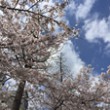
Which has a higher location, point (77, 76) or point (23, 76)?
point (77, 76)

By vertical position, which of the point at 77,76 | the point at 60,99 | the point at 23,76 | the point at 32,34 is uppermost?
the point at 77,76

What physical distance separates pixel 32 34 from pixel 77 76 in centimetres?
1146

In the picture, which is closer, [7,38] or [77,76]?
[7,38]

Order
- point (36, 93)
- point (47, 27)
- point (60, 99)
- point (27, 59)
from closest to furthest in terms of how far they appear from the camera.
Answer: point (47, 27) < point (27, 59) < point (60, 99) < point (36, 93)

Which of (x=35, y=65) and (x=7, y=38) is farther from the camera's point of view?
(x=35, y=65)

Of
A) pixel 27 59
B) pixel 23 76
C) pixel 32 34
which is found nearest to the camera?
pixel 23 76

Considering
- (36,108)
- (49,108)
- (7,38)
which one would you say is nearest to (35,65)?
(49,108)

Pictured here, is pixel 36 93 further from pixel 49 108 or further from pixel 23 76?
pixel 23 76

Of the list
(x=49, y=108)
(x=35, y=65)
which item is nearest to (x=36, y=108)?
(x=49, y=108)

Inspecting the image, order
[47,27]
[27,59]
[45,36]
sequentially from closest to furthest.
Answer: [47,27]
[45,36]
[27,59]

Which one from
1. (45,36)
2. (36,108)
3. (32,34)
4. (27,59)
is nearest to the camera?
(32,34)

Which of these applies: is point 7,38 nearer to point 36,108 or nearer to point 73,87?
point 73,87

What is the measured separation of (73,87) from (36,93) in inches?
95.9

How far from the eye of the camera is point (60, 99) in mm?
17797
